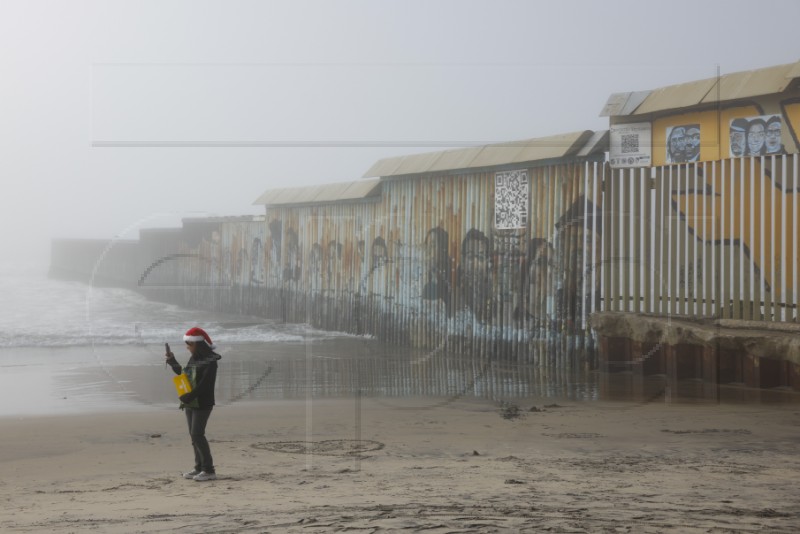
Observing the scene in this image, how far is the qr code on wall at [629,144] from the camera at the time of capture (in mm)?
17984

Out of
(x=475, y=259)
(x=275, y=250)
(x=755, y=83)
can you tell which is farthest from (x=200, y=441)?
(x=275, y=250)

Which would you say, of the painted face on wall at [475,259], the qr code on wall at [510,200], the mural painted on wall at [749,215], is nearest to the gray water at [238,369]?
the painted face on wall at [475,259]

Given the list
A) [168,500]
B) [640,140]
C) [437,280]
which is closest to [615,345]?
[640,140]

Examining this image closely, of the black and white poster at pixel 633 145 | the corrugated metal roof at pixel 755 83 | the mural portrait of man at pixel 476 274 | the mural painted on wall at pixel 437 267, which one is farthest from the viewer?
the mural painted on wall at pixel 437 267

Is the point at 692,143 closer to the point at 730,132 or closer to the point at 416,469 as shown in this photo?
the point at 730,132

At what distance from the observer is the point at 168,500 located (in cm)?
755

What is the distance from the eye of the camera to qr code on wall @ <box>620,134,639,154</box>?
18.0 metres

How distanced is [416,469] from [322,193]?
18653 millimetres

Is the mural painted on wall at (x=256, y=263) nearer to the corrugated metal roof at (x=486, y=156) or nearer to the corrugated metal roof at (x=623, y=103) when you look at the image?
the corrugated metal roof at (x=486, y=156)

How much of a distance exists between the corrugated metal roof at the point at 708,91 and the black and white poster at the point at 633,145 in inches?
12.6

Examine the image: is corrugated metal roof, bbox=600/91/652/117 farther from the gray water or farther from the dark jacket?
the dark jacket

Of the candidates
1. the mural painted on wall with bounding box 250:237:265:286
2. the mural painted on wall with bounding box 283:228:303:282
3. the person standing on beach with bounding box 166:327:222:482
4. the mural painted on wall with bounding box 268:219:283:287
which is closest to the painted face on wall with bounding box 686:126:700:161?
the person standing on beach with bounding box 166:327:222:482

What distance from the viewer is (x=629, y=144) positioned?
1806 cm

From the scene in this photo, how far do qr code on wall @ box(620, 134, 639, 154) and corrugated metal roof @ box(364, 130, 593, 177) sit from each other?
1.06 meters
